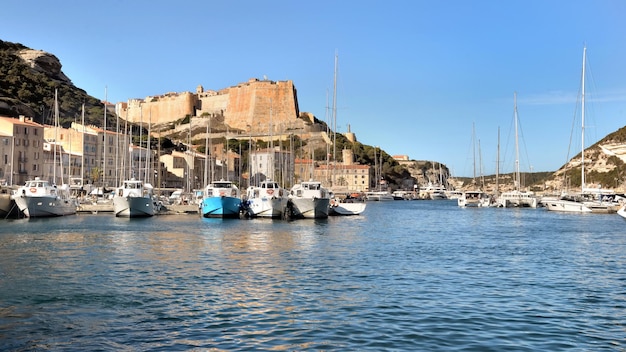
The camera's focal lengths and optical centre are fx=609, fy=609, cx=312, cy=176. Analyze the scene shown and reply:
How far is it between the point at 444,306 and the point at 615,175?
456ft

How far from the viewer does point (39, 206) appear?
51594 millimetres

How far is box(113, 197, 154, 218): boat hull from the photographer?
173 ft

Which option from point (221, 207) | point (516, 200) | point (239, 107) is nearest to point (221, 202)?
point (221, 207)

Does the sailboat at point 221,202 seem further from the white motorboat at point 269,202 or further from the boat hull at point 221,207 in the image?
the white motorboat at point 269,202

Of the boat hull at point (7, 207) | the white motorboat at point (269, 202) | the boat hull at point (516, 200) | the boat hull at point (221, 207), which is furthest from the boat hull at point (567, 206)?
the boat hull at point (7, 207)

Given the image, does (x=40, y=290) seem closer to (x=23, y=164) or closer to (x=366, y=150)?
(x=23, y=164)

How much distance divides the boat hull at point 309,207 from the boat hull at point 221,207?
5.01m

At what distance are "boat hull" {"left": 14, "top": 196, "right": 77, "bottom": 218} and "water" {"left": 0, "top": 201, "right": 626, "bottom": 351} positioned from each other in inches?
896

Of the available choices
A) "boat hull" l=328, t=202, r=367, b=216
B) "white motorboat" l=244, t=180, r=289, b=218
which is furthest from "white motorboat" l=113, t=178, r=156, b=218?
"boat hull" l=328, t=202, r=367, b=216

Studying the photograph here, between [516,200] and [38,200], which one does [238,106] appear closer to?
[516,200]

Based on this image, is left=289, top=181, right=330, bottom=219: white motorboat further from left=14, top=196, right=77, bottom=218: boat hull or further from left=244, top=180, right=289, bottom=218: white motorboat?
left=14, top=196, right=77, bottom=218: boat hull

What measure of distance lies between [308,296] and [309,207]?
119 feet

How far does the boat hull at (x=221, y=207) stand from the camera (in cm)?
5269

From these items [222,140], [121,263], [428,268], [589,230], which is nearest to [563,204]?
[589,230]
